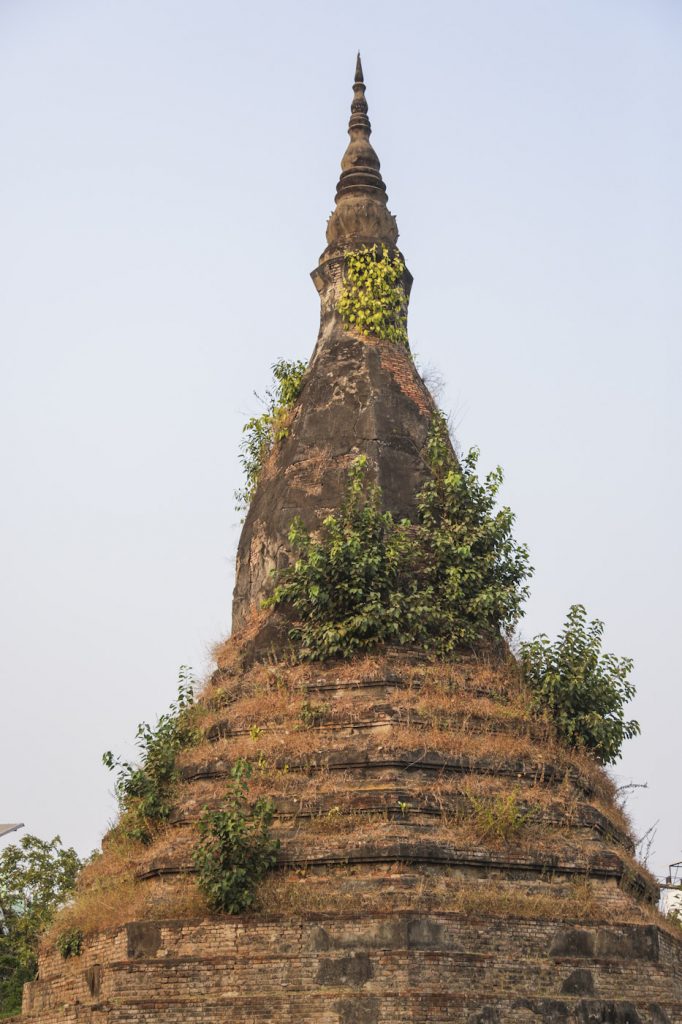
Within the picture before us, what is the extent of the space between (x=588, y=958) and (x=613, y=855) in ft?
4.60

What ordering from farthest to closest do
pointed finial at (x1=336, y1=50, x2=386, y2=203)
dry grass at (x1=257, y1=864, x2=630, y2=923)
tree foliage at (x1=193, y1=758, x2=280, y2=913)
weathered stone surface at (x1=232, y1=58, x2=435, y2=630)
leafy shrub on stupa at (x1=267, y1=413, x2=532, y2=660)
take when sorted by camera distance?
pointed finial at (x1=336, y1=50, x2=386, y2=203)
weathered stone surface at (x1=232, y1=58, x2=435, y2=630)
leafy shrub on stupa at (x1=267, y1=413, x2=532, y2=660)
tree foliage at (x1=193, y1=758, x2=280, y2=913)
dry grass at (x1=257, y1=864, x2=630, y2=923)

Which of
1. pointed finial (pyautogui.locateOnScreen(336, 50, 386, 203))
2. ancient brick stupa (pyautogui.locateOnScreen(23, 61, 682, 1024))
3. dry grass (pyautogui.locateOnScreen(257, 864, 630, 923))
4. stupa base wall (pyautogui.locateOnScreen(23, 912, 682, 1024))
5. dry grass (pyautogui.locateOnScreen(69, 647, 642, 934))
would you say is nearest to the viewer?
stupa base wall (pyautogui.locateOnScreen(23, 912, 682, 1024))

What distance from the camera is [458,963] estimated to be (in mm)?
13211

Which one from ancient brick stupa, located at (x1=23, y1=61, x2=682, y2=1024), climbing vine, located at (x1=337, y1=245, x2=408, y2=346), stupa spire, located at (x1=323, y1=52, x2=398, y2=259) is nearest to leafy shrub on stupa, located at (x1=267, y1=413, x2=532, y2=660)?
ancient brick stupa, located at (x1=23, y1=61, x2=682, y2=1024)

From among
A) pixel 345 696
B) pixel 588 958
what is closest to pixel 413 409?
pixel 345 696

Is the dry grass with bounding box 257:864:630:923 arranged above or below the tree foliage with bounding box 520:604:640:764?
below

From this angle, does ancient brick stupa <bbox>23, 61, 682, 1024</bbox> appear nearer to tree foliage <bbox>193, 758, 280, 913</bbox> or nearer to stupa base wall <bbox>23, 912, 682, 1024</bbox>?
stupa base wall <bbox>23, 912, 682, 1024</bbox>

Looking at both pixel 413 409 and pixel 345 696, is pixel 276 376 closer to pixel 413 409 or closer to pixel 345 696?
pixel 413 409

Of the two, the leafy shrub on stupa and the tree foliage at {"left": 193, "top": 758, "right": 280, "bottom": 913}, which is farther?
the leafy shrub on stupa

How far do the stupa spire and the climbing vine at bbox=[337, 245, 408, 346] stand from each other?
1.01 feet

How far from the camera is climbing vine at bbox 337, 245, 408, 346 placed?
63.2 ft

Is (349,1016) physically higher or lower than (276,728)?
lower

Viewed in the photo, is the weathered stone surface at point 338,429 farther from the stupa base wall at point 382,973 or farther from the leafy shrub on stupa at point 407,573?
the stupa base wall at point 382,973

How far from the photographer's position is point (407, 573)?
1717 cm
